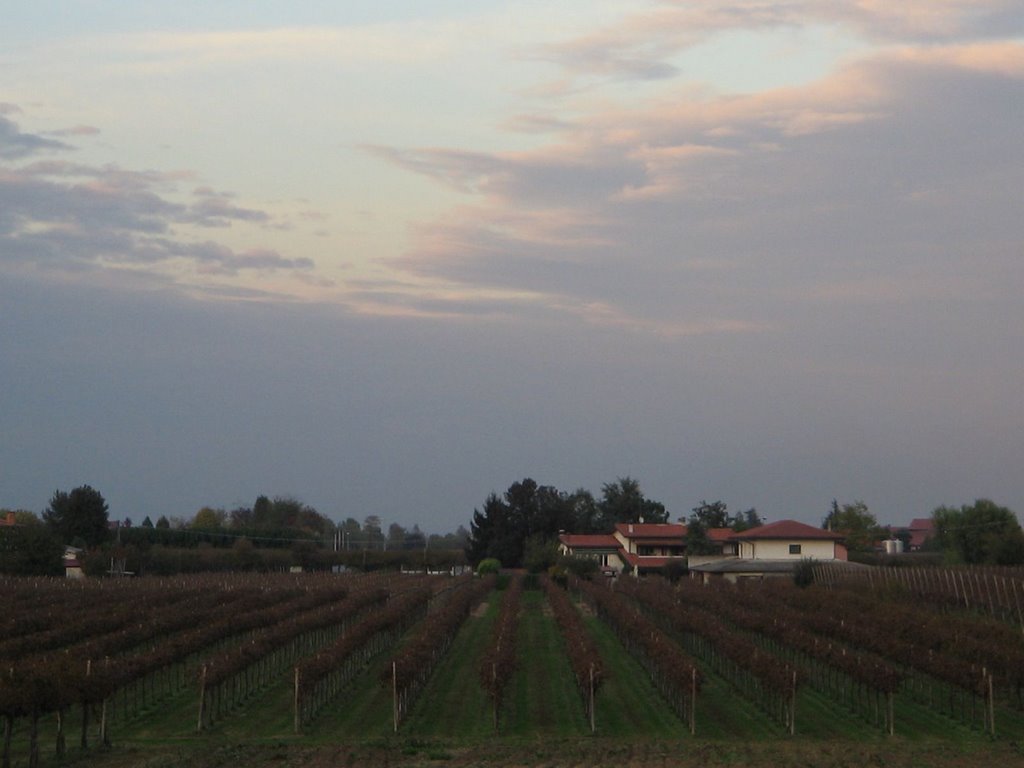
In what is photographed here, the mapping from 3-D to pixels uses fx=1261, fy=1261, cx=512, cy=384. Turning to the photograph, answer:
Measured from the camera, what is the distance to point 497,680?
2753 centimetres

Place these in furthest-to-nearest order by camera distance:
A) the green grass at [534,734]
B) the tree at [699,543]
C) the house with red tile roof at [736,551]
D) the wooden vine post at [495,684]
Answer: the tree at [699,543] < the house with red tile roof at [736,551] < the wooden vine post at [495,684] < the green grass at [534,734]

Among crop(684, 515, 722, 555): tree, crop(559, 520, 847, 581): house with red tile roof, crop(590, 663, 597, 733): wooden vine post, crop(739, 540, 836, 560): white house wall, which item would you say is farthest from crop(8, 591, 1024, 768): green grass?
crop(684, 515, 722, 555): tree

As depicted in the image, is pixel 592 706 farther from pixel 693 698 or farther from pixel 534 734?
pixel 693 698

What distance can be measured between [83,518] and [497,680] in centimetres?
9618

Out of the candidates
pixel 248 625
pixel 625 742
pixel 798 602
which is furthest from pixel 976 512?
pixel 625 742

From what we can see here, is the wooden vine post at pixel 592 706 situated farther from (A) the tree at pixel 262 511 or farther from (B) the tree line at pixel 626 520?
(A) the tree at pixel 262 511

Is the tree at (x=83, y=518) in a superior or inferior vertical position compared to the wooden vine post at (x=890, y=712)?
superior

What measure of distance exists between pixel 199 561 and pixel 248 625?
64632mm

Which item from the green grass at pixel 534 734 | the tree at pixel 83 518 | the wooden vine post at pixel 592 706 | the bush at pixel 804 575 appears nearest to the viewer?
the green grass at pixel 534 734

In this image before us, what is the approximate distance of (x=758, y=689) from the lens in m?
33.0

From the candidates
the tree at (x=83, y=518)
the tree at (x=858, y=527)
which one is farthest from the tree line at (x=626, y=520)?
the tree at (x=83, y=518)

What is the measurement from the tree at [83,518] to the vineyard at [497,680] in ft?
217

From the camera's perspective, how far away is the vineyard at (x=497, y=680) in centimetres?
2666

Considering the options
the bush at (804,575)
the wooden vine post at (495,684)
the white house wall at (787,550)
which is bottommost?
the wooden vine post at (495,684)
